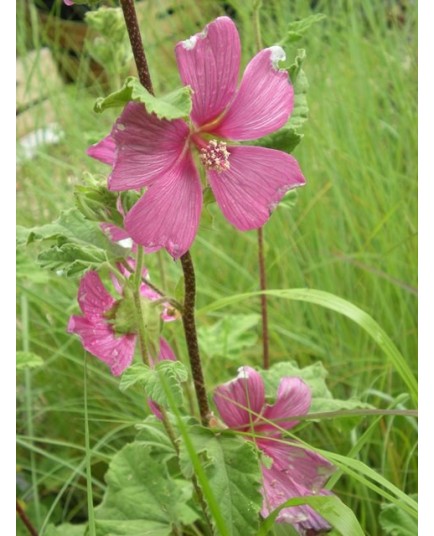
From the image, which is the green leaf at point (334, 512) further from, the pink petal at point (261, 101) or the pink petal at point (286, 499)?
the pink petal at point (261, 101)

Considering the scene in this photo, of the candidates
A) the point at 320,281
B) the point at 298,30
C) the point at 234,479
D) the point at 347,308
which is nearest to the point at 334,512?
the point at 234,479

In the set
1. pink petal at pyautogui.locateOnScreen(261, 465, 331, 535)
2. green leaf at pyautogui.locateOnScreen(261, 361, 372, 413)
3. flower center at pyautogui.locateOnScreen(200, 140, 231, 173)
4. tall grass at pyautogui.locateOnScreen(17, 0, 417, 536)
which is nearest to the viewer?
flower center at pyautogui.locateOnScreen(200, 140, 231, 173)

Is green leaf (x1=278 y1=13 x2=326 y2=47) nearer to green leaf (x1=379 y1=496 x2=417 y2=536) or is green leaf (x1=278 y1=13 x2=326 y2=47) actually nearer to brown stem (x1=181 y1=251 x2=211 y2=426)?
brown stem (x1=181 y1=251 x2=211 y2=426)

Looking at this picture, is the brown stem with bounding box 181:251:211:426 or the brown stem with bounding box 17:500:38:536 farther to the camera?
the brown stem with bounding box 17:500:38:536

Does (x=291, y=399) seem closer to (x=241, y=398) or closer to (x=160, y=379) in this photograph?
(x=241, y=398)

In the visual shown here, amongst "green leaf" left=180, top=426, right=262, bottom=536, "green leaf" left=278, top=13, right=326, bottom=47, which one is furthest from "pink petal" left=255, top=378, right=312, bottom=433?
"green leaf" left=278, top=13, right=326, bottom=47

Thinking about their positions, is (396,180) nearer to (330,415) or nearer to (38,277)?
(38,277)
